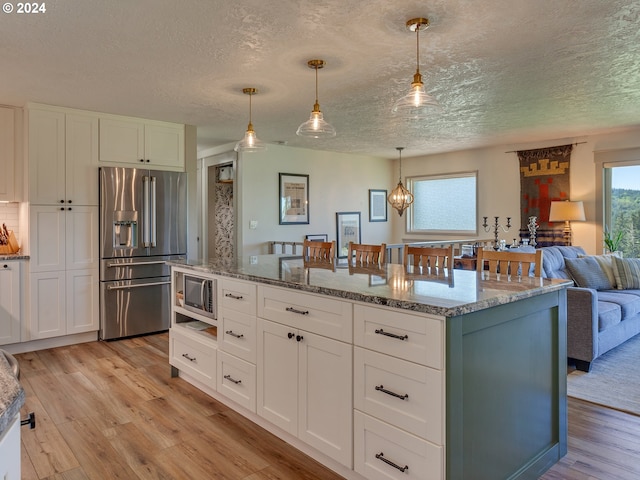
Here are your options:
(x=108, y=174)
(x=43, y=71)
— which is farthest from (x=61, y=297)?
(x=43, y=71)

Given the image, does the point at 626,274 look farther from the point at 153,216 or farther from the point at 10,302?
the point at 10,302

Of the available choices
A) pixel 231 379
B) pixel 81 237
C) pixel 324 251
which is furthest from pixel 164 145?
pixel 231 379

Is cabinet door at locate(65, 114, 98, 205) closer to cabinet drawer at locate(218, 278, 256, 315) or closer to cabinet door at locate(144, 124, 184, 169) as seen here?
cabinet door at locate(144, 124, 184, 169)

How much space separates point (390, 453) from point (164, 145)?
4288 millimetres

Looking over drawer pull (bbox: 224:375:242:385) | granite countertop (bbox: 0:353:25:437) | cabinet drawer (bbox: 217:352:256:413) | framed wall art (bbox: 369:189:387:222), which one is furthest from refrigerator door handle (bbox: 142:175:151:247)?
framed wall art (bbox: 369:189:387:222)

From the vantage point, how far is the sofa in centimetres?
360

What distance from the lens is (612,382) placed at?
3365 millimetres

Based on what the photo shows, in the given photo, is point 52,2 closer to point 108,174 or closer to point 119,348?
point 108,174

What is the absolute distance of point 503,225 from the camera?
6938 mm

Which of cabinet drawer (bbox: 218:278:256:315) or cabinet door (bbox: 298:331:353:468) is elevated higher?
cabinet drawer (bbox: 218:278:256:315)

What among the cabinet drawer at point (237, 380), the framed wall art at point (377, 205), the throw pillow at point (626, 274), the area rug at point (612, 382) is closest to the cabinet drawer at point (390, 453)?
the cabinet drawer at point (237, 380)

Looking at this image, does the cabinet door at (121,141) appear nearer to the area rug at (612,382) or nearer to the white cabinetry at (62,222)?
the white cabinetry at (62,222)

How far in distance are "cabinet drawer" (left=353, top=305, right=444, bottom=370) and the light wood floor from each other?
2.54ft

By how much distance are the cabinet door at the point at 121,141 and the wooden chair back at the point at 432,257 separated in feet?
10.7
